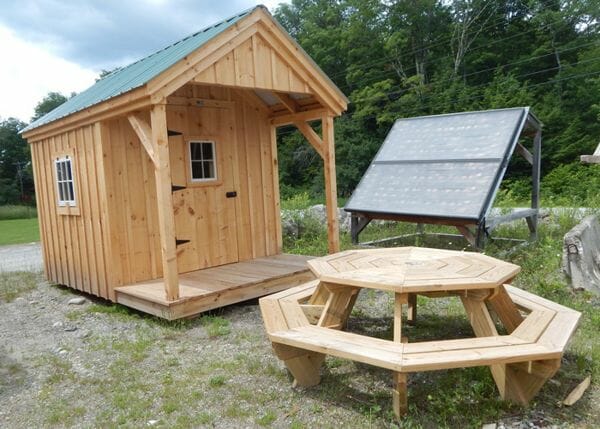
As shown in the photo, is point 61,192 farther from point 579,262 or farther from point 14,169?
point 14,169

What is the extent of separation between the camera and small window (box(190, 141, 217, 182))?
19.9 feet

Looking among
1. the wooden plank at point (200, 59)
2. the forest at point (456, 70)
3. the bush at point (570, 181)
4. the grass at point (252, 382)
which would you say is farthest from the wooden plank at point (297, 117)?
the forest at point (456, 70)

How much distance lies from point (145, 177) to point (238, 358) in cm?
288

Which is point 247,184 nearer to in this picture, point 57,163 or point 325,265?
point 57,163

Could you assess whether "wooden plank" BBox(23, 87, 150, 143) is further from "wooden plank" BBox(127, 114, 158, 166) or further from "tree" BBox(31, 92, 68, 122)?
"tree" BBox(31, 92, 68, 122)

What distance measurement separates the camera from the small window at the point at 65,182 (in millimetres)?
6000

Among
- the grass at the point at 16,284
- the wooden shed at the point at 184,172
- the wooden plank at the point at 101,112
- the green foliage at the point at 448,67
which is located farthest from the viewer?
the green foliage at the point at 448,67

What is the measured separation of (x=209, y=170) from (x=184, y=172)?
405 millimetres

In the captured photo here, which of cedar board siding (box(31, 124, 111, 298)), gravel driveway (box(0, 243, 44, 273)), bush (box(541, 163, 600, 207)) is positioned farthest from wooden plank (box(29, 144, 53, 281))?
bush (box(541, 163, 600, 207))

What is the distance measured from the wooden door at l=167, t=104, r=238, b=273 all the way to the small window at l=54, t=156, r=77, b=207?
1355 mm

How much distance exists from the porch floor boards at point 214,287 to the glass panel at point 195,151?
1457 mm

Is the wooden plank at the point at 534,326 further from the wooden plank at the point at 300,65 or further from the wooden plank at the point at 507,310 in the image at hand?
the wooden plank at the point at 300,65

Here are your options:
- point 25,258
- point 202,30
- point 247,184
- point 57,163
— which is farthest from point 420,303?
point 25,258

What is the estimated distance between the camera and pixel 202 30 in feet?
19.0
